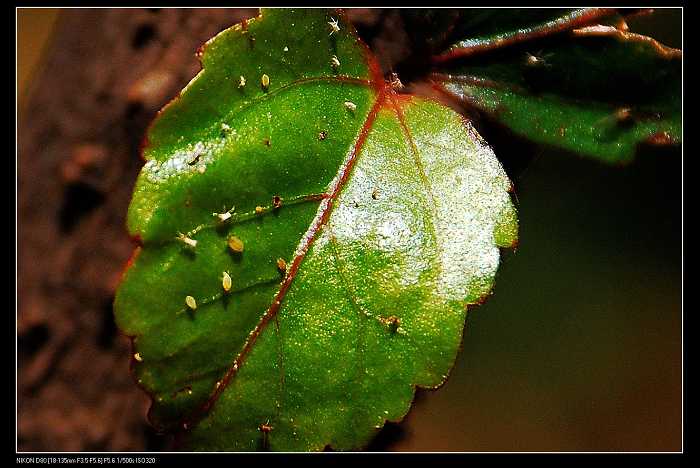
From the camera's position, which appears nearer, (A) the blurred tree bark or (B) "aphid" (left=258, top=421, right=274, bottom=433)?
(B) "aphid" (left=258, top=421, right=274, bottom=433)

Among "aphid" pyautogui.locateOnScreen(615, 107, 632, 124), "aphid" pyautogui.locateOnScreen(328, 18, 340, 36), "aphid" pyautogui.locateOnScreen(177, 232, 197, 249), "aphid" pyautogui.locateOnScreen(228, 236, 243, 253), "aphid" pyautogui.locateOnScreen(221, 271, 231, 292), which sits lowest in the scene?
"aphid" pyautogui.locateOnScreen(615, 107, 632, 124)

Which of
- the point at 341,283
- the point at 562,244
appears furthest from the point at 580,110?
the point at 562,244

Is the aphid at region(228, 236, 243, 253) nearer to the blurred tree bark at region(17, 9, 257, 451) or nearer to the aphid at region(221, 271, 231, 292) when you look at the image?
the aphid at region(221, 271, 231, 292)

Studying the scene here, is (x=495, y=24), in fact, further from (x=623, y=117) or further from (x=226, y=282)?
(x=226, y=282)

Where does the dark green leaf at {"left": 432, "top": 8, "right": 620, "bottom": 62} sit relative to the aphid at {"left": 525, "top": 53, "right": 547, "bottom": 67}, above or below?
above

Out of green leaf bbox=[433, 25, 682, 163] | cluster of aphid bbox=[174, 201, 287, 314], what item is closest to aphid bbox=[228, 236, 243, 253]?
cluster of aphid bbox=[174, 201, 287, 314]

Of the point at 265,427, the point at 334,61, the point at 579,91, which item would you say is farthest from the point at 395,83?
the point at 265,427

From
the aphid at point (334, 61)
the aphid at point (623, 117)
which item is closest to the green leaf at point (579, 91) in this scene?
the aphid at point (623, 117)

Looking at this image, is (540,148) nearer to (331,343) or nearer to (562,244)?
(331,343)
